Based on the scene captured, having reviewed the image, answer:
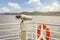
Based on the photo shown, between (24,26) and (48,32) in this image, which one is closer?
(24,26)

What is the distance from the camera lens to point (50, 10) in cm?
564

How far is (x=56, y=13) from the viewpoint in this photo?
5.41 m

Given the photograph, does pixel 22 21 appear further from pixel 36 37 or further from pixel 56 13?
pixel 56 13

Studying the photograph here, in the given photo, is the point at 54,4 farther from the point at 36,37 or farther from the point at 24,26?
the point at 24,26

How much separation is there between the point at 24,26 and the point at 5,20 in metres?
4.28

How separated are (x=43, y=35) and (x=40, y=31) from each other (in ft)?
0.26

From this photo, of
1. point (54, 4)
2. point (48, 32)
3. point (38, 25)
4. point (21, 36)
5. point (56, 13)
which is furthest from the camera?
point (54, 4)

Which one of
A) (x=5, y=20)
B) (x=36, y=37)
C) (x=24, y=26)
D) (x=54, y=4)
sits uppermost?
(x=54, y=4)

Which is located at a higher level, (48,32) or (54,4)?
(54,4)

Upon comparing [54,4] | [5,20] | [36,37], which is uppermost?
[54,4]

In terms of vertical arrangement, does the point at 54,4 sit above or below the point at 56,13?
above

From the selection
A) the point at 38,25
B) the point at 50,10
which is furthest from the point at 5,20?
the point at 38,25

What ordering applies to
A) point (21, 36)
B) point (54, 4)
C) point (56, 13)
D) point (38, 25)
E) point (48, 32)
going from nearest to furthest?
point (21, 36) < point (48, 32) < point (38, 25) < point (56, 13) < point (54, 4)

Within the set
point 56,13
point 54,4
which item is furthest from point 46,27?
point 54,4
